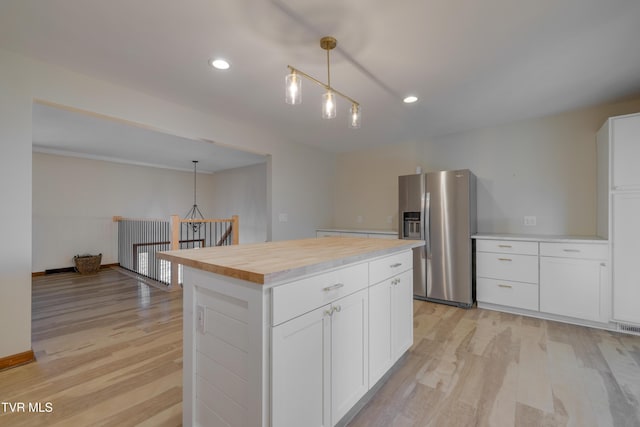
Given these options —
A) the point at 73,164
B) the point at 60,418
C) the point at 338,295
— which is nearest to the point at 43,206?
the point at 73,164

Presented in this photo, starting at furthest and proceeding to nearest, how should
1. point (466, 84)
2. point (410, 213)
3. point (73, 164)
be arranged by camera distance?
point (73, 164) → point (410, 213) → point (466, 84)

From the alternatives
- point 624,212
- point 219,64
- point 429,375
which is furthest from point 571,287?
point 219,64

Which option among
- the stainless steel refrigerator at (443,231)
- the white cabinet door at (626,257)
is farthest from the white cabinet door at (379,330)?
the white cabinet door at (626,257)

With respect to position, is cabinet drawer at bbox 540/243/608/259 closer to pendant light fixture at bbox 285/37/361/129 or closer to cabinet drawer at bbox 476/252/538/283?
cabinet drawer at bbox 476/252/538/283

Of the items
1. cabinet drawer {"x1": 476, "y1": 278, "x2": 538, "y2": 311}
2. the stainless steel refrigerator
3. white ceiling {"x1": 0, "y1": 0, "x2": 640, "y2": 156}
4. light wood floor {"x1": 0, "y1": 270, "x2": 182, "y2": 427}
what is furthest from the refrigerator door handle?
light wood floor {"x1": 0, "y1": 270, "x2": 182, "y2": 427}

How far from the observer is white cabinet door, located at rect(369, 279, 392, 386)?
1.73 m

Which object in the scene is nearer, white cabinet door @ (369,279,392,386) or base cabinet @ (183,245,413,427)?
base cabinet @ (183,245,413,427)

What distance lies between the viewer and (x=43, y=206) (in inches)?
207

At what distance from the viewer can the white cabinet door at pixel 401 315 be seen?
200 centimetres

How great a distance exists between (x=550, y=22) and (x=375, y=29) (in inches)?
42.8

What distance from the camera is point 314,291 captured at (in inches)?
50.8

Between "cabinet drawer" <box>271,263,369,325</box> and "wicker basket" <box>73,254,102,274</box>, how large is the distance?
6072mm

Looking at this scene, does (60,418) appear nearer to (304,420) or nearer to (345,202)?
(304,420)

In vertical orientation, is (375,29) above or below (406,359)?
above
